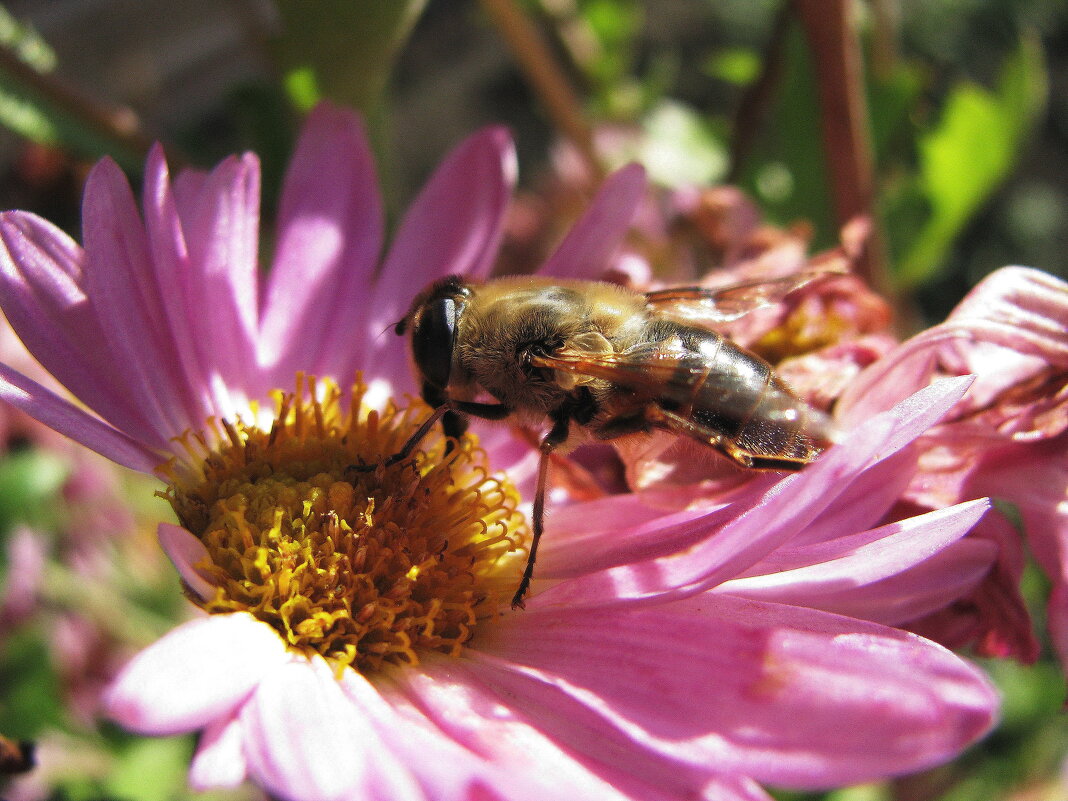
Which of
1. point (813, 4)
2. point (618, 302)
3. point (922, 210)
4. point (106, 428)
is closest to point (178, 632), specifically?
point (106, 428)

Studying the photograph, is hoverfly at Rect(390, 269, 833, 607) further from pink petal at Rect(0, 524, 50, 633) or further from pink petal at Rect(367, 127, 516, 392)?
pink petal at Rect(0, 524, 50, 633)

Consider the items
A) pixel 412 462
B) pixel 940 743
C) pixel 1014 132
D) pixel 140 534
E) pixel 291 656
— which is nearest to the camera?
pixel 940 743

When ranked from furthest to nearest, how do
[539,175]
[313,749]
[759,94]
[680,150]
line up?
[539,175] < [680,150] < [759,94] < [313,749]

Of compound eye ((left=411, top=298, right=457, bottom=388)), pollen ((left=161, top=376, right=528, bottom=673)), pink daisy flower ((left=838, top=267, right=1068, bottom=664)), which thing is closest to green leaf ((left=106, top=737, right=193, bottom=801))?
pollen ((left=161, top=376, right=528, bottom=673))

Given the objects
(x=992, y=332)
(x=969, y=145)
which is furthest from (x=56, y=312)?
(x=969, y=145)

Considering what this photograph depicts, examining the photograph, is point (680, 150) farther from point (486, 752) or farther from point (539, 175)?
point (486, 752)

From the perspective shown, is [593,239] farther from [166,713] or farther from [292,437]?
[166,713]
